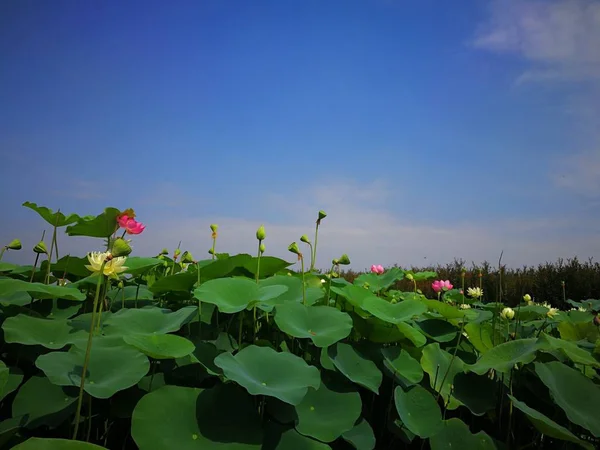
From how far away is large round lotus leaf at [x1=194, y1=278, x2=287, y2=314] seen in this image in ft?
3.86

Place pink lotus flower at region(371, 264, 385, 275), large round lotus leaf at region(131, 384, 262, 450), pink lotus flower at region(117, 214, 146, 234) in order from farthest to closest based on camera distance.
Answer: pink lotus flower at region(371, 264, 385, 275)
pink lotus flower at region(117, 214, 146, 234)
large round lotus leaf at region(131, 384, 262, 450)

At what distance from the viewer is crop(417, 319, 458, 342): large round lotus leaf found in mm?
1572

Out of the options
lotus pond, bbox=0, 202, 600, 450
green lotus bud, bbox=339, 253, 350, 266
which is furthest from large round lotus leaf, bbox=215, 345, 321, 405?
green lotus bud, bbox=339, 253, 350, 266

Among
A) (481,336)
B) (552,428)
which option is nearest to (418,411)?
(552,428)

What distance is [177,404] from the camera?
37.8 inches

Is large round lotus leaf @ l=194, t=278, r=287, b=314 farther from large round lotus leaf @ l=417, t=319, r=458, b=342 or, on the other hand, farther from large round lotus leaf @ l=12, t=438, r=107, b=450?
large round lotus leaf @ l=417, t=319, r=458, b=342

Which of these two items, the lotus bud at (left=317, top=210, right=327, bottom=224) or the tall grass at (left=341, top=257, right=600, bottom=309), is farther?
the tall grass at (left=341, top=257, right=600, bottom=309)

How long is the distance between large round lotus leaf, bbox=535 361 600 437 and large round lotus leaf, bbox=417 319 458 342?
13.3 inches

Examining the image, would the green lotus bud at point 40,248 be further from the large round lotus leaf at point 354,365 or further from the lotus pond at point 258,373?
the large round lotus leaf at point 354,365

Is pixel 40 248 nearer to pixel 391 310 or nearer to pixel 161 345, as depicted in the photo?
pixel 161 345

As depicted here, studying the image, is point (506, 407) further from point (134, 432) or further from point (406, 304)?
point (134, 432)

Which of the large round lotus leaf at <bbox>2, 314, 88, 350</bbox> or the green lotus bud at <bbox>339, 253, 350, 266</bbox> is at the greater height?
the green lotus bud at <bbox>339, 253, 350, 266</bbox>

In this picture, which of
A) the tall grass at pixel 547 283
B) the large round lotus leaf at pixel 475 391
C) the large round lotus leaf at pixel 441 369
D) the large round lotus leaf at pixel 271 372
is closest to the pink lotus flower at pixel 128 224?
the large round lotus leaf at pixel 271 372

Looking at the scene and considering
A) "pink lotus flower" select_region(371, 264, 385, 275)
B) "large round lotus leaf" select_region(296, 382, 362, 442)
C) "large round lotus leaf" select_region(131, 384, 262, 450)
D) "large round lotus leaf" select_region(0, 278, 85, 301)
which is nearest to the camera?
"large round lotus leaf" select_region(131, 384, 262, 450)
